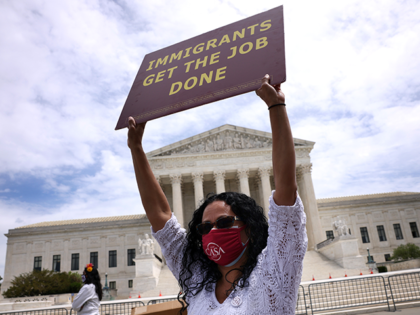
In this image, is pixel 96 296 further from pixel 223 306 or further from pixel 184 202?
pixel 184 202

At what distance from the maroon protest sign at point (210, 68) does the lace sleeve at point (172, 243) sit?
870 millimetres

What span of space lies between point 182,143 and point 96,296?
34077 mm

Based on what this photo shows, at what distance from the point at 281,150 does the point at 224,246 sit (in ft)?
2.63

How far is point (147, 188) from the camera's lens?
8.46ft

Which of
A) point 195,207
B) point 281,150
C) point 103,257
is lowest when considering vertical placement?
point 281,150

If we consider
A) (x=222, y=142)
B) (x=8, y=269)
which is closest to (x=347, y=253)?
(x=222, y=142)

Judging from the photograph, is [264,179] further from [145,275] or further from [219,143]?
[145,275]

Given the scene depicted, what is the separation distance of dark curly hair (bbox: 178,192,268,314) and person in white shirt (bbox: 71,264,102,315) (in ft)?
18.9

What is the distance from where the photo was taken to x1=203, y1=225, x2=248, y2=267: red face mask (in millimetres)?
2273

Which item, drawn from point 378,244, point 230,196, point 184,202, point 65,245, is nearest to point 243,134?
point 184,202

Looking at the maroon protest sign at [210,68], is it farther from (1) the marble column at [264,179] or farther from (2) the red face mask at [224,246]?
(1) the marble column at [264,179]

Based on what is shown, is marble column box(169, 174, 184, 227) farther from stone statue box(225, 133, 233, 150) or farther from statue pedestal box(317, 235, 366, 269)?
statue pedestal box(317, 235, 366, 269)

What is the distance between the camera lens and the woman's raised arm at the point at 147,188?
256 cm

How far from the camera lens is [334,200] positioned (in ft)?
177
